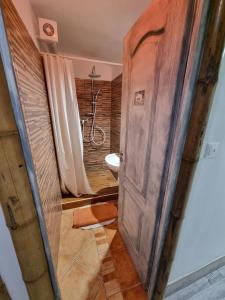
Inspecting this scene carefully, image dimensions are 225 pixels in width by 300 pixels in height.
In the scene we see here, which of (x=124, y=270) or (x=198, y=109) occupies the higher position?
(x=198, y=109)

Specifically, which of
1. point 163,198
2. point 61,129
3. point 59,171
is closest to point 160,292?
point 163,198

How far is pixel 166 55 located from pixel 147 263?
1.34m

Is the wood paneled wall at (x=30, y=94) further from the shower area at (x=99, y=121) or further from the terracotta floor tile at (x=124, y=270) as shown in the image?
the shower area at (x=99, y=121)

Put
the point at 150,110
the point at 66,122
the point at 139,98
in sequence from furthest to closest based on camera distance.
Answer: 1. the point at 66,122
2. the point at 139,98
3. the point at 150,110

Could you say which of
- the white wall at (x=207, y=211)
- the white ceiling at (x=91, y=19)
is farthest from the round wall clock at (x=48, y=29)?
the white wall at (x=207, y=211)

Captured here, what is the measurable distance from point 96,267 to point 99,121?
2.28 m

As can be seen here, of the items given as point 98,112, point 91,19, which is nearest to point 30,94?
point 91,19

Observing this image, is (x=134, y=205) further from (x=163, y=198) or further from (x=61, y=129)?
(x=61, y=129)

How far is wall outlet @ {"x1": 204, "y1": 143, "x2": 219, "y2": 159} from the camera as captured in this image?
0.67 metres

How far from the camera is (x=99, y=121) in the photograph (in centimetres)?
279

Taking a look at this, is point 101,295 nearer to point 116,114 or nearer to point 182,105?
point 182,105

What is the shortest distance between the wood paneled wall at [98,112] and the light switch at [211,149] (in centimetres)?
232

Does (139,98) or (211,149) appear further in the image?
(139,98)

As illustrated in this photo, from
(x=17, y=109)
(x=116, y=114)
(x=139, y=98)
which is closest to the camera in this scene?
(x=17, y=109)
